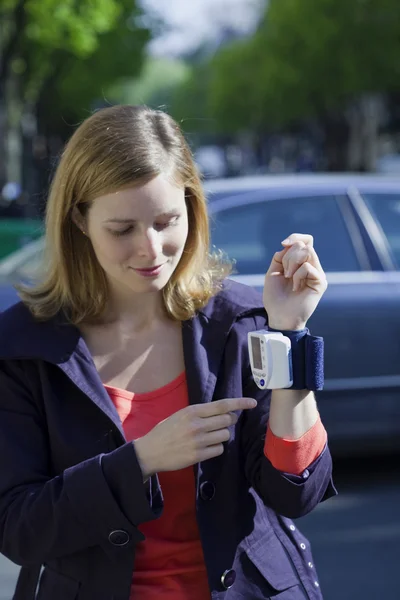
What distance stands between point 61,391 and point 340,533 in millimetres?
3426

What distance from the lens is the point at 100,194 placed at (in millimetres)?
2068

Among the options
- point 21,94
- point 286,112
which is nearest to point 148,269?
point 21,94

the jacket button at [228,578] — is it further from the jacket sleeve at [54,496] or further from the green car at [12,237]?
the green car at [12,237]

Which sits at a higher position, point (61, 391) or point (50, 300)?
point (50, 300)

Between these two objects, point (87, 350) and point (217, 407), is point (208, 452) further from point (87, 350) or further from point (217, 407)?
point (87, 350)

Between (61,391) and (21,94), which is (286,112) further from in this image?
(61,391)

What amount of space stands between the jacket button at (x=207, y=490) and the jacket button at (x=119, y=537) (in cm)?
17

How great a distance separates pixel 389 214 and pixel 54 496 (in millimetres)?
4141

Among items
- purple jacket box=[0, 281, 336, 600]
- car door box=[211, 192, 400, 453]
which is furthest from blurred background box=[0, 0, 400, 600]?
purple jacket box=[0, 281, 336, 600]

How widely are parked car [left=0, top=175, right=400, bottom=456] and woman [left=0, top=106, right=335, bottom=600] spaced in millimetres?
3201

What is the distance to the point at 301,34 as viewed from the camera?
3891cm

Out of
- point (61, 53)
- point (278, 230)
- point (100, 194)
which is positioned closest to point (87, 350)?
point (100, 194)

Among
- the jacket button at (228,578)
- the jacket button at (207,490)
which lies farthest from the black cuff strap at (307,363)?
the jacket button at (228,578)

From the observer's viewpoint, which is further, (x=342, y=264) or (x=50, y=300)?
(x=342, y=264)
